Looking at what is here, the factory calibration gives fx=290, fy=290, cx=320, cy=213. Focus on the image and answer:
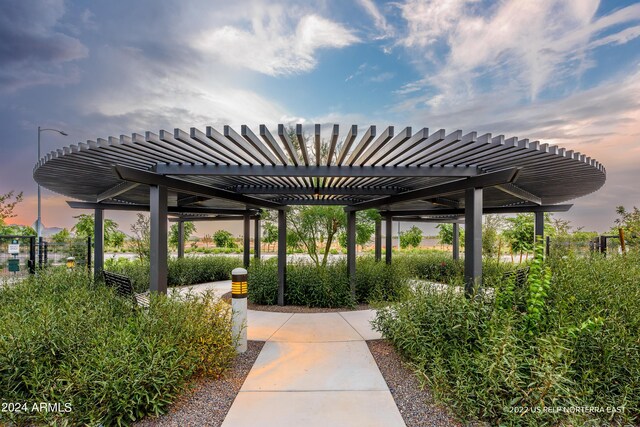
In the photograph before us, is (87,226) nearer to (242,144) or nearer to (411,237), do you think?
(242,144)

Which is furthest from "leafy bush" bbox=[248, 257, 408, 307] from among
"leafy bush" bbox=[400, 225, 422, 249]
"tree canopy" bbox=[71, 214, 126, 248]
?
"leafy bush" bbox=[400, 225, 422, 249]

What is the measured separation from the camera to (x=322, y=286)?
289 inches

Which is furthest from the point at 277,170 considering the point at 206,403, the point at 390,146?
the point at 206,403

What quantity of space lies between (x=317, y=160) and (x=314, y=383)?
9.36ft

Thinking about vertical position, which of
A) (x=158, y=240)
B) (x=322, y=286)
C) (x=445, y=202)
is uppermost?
(x=445, y=202)

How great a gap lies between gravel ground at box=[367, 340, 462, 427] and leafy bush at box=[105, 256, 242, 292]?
780 centimetres

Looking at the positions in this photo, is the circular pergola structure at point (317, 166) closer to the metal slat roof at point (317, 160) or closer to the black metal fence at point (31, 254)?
the metal slat roof at point (317, 160)

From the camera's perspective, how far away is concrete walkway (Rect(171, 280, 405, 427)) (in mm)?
2764

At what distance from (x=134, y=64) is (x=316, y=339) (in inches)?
332

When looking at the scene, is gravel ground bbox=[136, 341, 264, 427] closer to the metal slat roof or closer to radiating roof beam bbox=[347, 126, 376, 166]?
the metal slat roof

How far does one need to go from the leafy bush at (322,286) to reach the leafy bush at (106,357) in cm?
360

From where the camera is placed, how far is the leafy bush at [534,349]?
2.46 metres

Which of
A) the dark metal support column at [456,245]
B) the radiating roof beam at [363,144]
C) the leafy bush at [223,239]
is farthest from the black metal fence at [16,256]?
the leafy bush at [223,239]

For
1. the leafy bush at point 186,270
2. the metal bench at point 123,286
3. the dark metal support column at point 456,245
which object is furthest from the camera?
the dark metal support column at point 456,245
